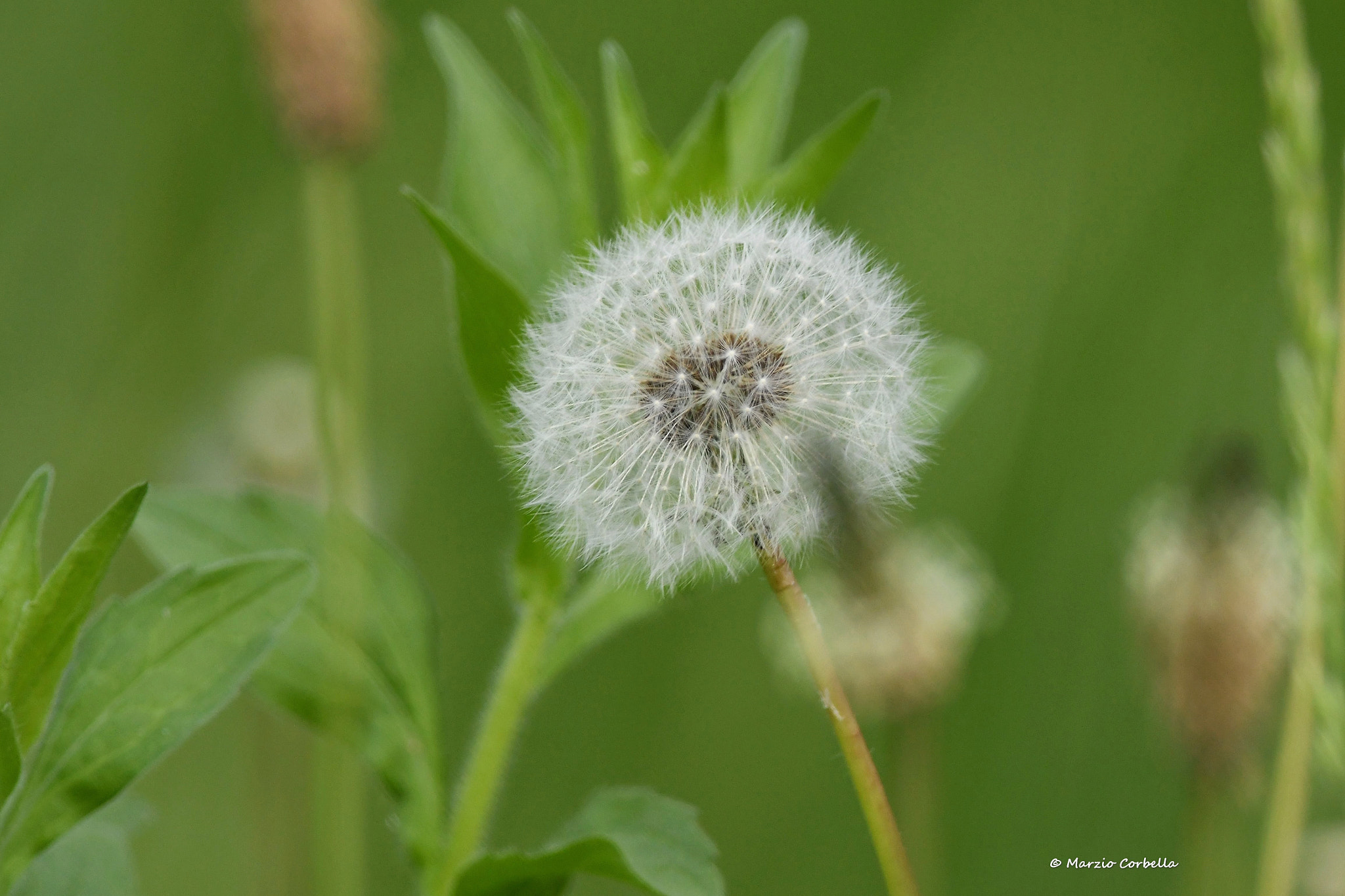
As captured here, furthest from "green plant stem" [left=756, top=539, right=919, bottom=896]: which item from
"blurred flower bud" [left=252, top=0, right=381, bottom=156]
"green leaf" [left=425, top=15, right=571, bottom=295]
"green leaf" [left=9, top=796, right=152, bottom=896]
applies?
"blurred flower bud" [left=252, top=0, right=381, bottom=156]

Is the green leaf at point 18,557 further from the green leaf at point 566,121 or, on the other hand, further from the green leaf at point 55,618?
the green leaf at point 566,121

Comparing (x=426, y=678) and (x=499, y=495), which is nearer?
(x=426, y=678)

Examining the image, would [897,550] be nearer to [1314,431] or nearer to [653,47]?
[1314,431]

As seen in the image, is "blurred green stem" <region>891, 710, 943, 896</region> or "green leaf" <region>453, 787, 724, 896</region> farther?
"blurred green stem" <region>891, 710, 943, 896</region>

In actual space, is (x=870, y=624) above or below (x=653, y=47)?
below

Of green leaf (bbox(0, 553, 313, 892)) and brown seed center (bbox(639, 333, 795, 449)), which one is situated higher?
brown seed center (bbox(639, 333, 795, 449))

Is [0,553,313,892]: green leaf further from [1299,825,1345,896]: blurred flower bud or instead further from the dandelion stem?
[1299,825,1345,896]: blurred flower bud

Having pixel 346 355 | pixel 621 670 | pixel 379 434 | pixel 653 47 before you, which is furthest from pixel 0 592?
pixel 653 47
